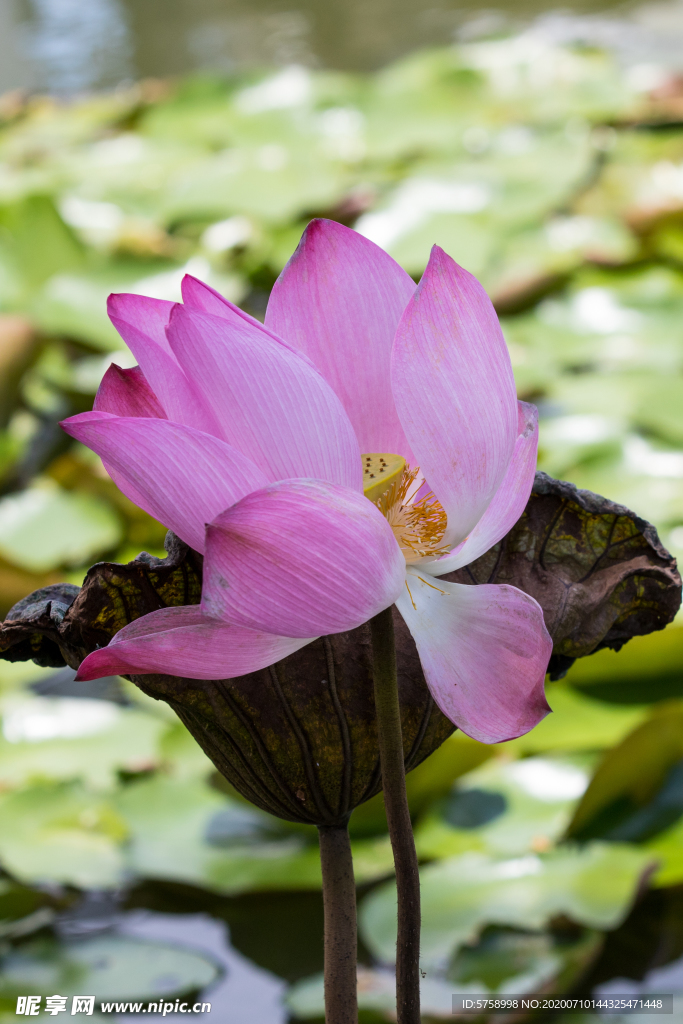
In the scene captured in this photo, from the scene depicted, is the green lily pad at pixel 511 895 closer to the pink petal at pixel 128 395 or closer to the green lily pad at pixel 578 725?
the green lily pad at pixel 578 725

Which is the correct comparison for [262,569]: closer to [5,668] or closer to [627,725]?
[627,725]

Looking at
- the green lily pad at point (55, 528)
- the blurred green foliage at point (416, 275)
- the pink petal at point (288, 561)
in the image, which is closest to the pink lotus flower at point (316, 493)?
the pink petal at point (288, 561)

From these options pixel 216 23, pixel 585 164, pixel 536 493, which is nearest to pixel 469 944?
pixel 536 493

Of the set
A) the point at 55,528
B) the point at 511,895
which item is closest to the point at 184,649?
the point at 511,895

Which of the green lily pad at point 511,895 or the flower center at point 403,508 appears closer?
the flower center at point 403,508

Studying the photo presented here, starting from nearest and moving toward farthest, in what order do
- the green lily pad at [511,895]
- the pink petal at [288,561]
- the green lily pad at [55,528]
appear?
the pink petal at [288,561] < the green lily pad at [511,895] < the green lily pad at [55,528]

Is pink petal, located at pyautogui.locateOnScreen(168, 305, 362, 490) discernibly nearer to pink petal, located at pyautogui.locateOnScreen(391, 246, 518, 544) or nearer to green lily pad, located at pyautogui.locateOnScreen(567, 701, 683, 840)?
pink petal, located at pyautogui.locateOnScreen(391, 246, 518, 544)

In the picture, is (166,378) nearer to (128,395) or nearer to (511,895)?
(128,395)
